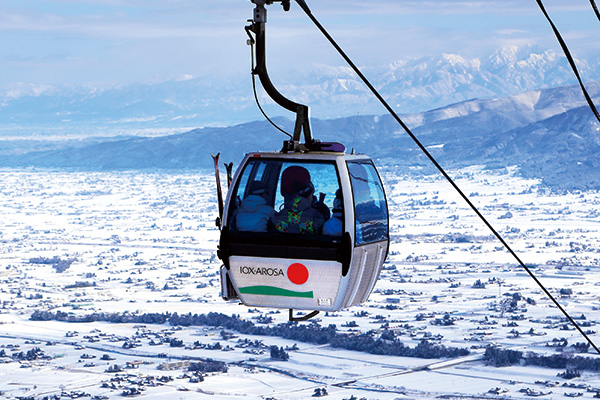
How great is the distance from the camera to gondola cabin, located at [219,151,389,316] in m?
12.7

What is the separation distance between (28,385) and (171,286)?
60439 millimetres

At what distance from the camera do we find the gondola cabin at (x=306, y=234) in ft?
41.8

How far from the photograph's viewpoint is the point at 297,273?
12.8 meters

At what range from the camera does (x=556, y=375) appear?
103812 mm

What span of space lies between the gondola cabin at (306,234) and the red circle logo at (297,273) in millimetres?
11

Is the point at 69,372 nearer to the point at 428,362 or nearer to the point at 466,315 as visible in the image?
the point at 428,362

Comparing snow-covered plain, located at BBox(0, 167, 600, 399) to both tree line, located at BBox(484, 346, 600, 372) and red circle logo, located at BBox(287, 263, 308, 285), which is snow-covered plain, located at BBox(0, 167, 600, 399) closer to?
tree line, located at BBox(484, 346, 600, 372)

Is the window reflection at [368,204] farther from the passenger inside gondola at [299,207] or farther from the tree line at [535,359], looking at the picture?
the tree line at [535,359]

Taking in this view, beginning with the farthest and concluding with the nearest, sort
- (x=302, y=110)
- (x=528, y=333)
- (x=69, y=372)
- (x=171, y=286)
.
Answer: (x=171, y=286)
(x=528, y=333)
(x=69, y=372)
(x=302, y=110)

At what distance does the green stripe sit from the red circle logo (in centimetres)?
16

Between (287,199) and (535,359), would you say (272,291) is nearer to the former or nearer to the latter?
(287,199)

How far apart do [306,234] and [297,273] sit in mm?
456

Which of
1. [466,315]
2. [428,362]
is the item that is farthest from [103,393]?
[466,315]

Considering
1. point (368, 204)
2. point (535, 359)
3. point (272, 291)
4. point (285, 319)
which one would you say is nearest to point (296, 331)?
point (285, 319)
